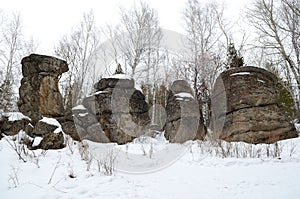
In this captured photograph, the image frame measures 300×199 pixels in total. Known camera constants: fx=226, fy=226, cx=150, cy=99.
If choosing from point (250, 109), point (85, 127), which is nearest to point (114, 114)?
point (85, 127)

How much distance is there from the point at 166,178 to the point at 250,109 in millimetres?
4534

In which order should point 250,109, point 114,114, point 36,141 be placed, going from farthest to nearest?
point 114,114 → point 250,109 → point 36,141

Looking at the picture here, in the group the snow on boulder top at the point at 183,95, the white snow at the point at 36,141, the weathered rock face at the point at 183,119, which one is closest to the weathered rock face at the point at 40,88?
the white snow at the point at 36,141

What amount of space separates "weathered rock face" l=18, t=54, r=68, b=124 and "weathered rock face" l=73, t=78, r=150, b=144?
122 centimetres

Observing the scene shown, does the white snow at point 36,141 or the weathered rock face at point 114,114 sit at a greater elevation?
the weathered rock face at point 114,114

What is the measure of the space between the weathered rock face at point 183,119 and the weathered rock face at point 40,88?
4.24 metres

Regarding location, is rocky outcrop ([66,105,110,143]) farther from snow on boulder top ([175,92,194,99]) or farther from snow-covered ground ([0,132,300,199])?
snow on boulder top ([175,92,194,99])

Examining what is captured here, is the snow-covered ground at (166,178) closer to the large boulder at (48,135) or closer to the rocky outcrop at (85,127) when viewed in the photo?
the large boulder at (48,135)

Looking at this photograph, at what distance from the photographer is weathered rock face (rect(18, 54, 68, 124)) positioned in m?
7.85

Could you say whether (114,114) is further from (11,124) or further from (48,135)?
(11,124)

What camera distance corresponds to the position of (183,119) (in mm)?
8570

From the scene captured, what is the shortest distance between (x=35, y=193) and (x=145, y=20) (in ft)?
45.8

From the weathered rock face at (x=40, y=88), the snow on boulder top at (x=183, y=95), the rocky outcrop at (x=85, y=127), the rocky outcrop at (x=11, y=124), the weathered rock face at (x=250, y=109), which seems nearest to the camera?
the rocky outcrop at (x=11, y=124)

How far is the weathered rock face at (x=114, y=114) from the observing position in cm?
860
